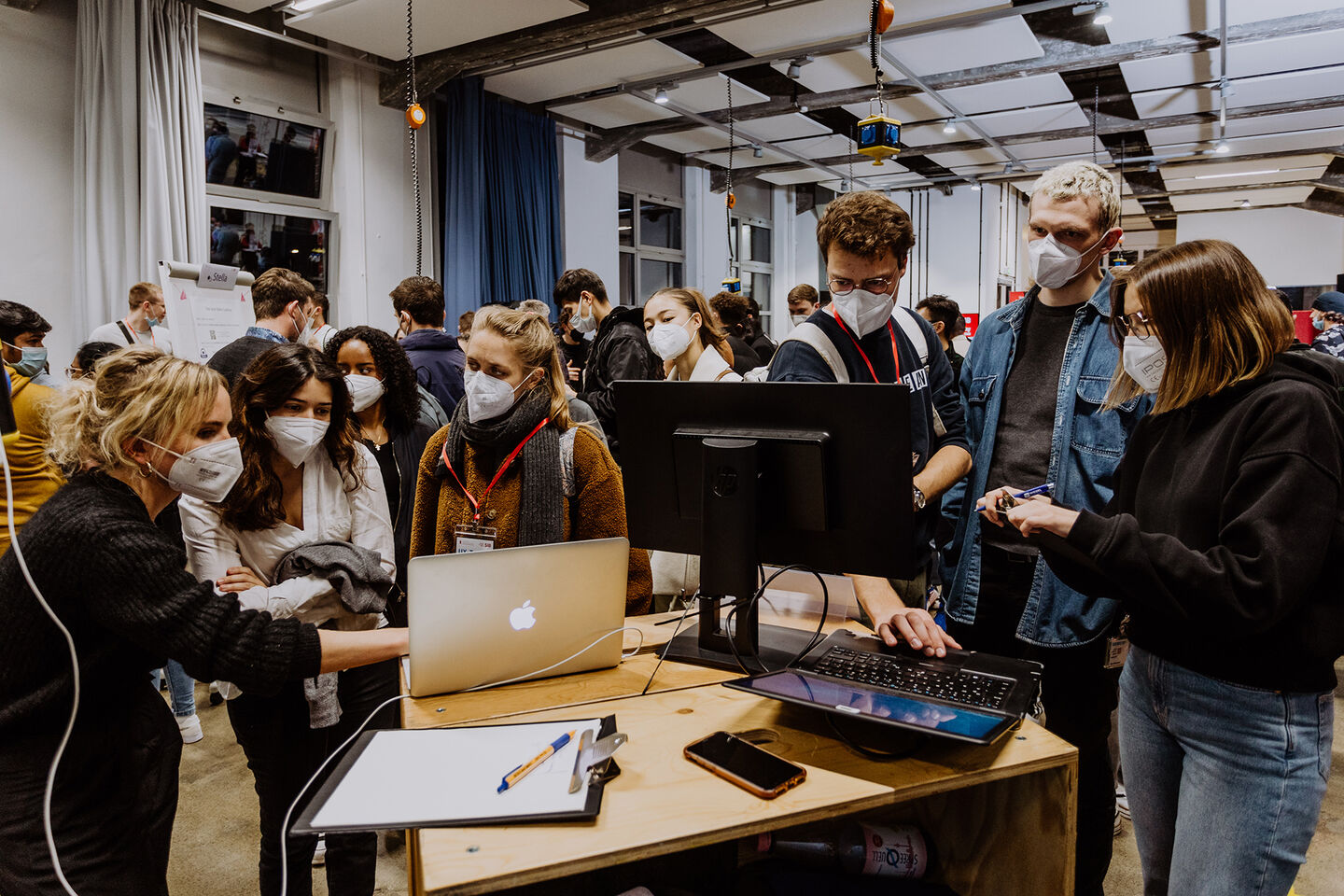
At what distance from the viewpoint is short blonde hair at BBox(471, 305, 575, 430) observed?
2078 mm

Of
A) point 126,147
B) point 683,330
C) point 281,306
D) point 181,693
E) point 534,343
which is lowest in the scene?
point 181,693

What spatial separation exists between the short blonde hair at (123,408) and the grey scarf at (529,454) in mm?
584

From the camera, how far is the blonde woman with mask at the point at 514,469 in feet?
6.45

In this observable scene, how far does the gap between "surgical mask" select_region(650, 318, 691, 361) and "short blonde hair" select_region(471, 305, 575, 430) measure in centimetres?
85

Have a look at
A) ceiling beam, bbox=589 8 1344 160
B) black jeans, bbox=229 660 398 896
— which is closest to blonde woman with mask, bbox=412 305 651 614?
black jeans, bbox=229 660 398 896

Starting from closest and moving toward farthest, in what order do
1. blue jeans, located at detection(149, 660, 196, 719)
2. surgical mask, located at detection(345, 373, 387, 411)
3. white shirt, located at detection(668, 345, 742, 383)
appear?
surgical mask, located at detection(345, 373, 387, 411), white shirt, located at detection(668, 345, 742, 383), blue jeans, located at detection(149, 660, 196, 719)

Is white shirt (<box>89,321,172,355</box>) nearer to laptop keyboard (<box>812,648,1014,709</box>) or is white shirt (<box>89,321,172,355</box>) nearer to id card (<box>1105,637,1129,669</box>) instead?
laptop keyboard (<box>812,648,1014,709</box>)

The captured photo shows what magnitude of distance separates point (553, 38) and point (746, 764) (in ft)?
16.4

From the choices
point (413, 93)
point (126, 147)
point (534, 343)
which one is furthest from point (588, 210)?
point (534, 343)

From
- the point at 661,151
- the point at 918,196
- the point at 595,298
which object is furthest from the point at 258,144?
the point at 918,196

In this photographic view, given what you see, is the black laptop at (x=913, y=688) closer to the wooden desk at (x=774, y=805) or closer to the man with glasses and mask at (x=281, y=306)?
the wooden desk at (x=774, y=805)

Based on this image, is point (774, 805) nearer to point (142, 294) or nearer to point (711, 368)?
point (711, 368)

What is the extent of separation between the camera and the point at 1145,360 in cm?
147

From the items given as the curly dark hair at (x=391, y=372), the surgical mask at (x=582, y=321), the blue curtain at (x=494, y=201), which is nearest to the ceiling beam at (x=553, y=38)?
the blue curtain at (x=494, y=201)
